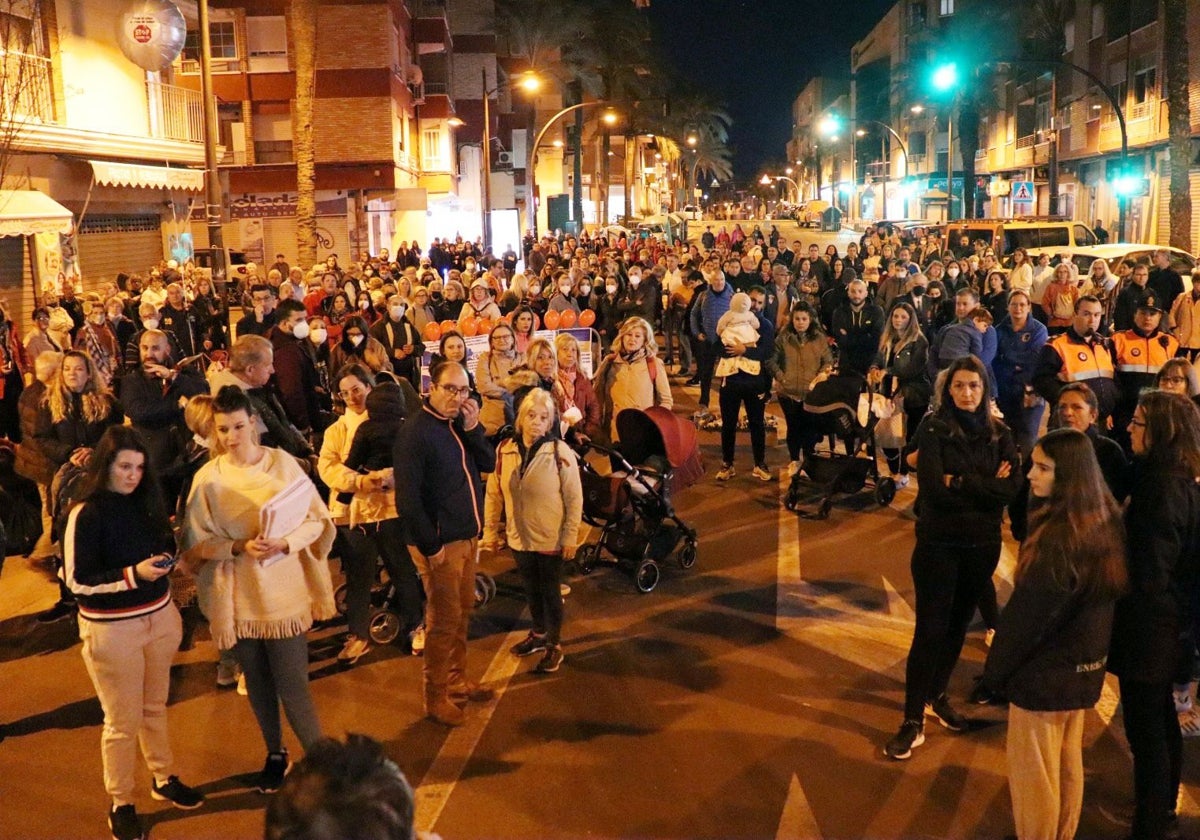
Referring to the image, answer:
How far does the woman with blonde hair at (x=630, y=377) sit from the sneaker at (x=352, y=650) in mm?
3173

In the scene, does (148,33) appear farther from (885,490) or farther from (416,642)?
(416,642)

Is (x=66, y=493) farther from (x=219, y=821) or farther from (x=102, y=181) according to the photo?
(x=102, y=181)

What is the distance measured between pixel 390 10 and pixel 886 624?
35.2m

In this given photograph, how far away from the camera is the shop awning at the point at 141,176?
65.4ft

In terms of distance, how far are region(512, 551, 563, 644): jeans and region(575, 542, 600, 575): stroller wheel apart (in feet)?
5.79

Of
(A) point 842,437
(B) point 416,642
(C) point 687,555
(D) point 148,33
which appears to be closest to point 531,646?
(B) point 416,642

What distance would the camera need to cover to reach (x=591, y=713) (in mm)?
6145

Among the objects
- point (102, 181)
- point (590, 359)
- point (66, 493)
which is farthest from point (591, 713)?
point (102, 181)

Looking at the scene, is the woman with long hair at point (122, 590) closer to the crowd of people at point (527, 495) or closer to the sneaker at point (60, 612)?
the crowd of people at point (527, 495)

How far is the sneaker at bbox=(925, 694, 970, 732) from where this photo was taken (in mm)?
5816

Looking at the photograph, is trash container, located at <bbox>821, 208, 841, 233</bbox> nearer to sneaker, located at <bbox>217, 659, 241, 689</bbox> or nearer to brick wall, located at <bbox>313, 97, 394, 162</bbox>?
brick wall, located at <bbox>313, 97, 394, 162</bbox>

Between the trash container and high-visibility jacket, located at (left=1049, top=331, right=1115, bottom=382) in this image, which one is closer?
high-visibility jacket, located at (left=1049, top=331, right=1115, bottom=382)

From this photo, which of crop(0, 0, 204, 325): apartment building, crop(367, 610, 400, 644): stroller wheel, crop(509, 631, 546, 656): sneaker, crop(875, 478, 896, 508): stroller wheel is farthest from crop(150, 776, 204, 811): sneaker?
crop(0, 0, 204, 325): apartment building

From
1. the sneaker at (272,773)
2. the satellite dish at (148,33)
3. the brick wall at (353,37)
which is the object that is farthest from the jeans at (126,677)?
the brick wall at (353,37)
